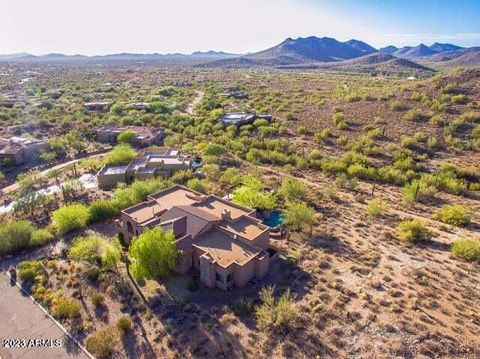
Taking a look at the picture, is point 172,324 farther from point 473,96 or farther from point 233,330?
point 473,96

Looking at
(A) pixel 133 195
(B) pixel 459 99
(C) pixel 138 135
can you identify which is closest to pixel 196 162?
(A) pixel 133 195

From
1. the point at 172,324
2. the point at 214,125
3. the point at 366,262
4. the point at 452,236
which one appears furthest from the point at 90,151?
the point at 452,236

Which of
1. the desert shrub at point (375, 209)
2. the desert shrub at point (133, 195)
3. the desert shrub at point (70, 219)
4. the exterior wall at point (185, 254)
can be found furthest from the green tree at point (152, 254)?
the desert shrub at point (375, 209)

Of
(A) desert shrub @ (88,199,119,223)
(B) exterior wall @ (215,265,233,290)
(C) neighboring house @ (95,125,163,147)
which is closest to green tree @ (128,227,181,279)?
(B) exterior wall @ (215,265,233,290)

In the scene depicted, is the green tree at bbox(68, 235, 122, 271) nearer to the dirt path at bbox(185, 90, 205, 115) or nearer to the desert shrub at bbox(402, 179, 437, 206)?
the desert shrub at bbox(402, 179, 437, 206)

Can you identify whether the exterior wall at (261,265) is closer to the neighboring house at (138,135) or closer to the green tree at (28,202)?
the green tree at (28,202)

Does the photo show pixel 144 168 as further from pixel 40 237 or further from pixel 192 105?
pixel 192 105
